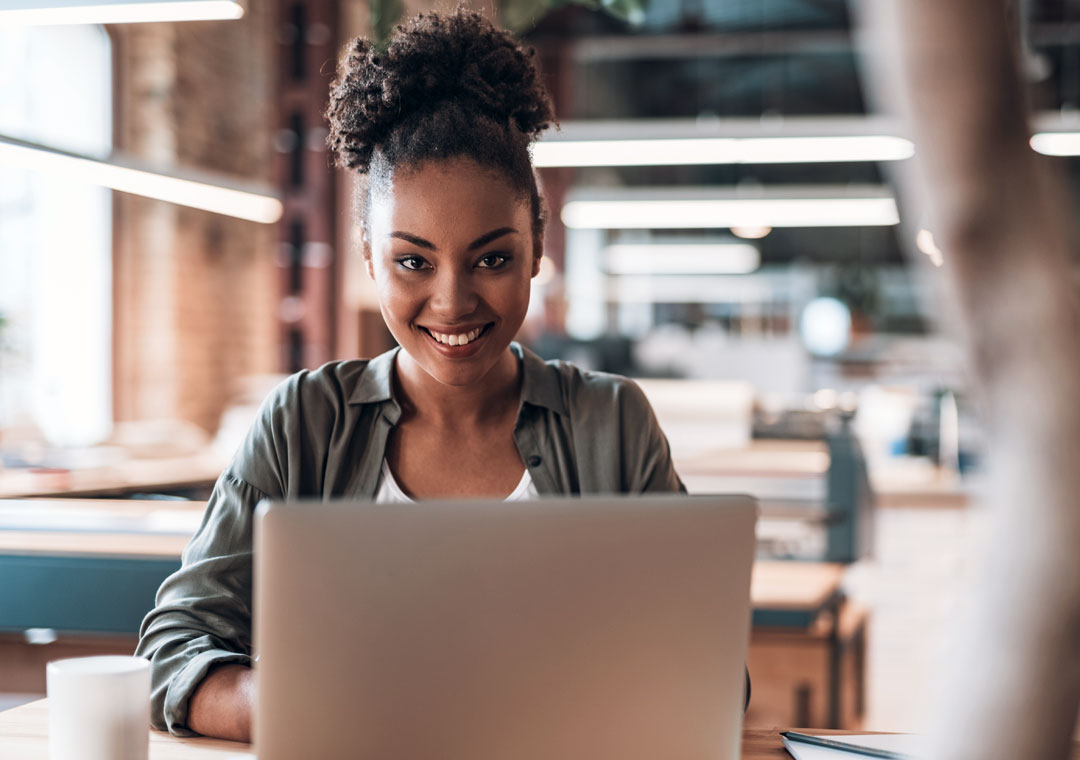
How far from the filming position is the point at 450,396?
153 centimetres

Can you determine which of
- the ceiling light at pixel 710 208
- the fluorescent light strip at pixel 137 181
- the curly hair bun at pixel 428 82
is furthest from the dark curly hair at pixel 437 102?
the ceiling light at pixel 710 208

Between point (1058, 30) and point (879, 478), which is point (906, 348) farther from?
point (879, 478)

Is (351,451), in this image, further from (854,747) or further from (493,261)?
(854,747)

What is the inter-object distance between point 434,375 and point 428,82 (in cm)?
38

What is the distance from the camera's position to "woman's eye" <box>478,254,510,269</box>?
1381 mm

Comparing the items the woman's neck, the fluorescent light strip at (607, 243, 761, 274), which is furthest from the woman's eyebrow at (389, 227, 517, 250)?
the fluorescent light strip at (607, 243, 761, 274)

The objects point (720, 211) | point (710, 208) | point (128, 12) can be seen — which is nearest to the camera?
point (128, 12)

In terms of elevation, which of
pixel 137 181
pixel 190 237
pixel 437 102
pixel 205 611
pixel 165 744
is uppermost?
pixel 190 237

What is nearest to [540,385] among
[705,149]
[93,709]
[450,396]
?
[450,396]

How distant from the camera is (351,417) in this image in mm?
1478

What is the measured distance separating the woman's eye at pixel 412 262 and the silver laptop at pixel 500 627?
0.67m

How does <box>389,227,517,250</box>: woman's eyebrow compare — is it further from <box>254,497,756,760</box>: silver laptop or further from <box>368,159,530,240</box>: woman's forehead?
<box>254,497,756,760</box>: silver laptop

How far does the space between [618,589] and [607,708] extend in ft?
0.30

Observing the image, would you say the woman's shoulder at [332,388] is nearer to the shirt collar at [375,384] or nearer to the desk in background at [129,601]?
the shirt collar at [375,384]
